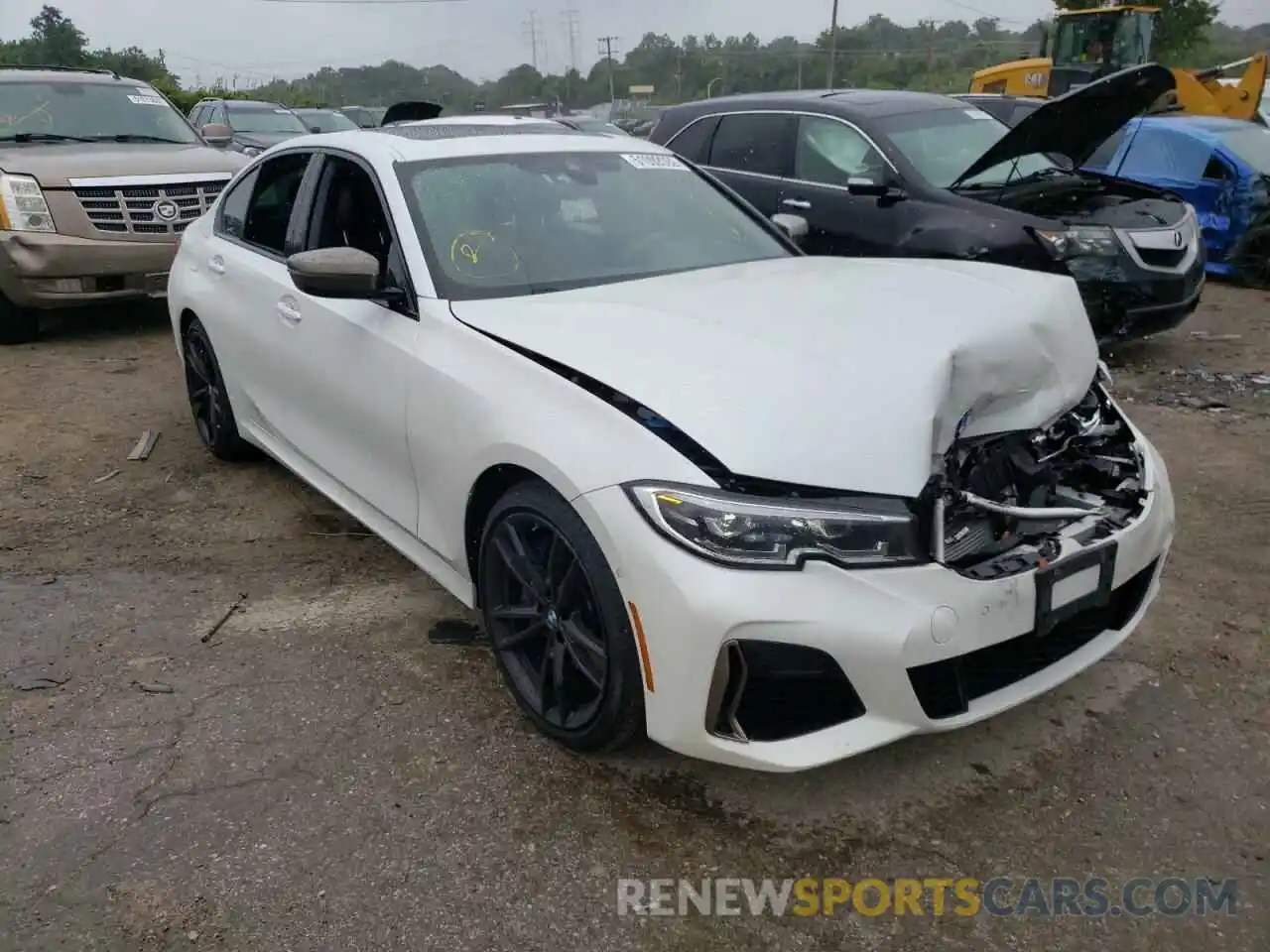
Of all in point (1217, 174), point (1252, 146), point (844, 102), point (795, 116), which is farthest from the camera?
point (1252, 146)

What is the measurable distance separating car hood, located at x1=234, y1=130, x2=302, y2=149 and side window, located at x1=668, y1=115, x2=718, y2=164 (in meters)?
7.99

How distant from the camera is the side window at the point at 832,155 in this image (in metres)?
6.75

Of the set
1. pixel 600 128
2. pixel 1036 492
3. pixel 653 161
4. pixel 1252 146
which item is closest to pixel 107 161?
pixel 600 128

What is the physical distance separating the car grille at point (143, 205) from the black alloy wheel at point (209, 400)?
2.91m

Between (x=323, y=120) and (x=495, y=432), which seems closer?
(x=495, y=432)

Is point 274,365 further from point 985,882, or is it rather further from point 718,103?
point 718,103

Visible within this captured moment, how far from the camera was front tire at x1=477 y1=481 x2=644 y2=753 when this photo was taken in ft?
8.20

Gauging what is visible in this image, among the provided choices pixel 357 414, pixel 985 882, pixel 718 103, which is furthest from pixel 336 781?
pixel 718 103

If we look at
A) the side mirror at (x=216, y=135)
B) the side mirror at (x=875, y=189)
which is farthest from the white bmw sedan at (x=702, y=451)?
the side mirror at (x=216, y=135)

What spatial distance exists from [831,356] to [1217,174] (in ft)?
27.2

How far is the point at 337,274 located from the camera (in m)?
3.11

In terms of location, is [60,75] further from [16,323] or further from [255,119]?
[255,119]

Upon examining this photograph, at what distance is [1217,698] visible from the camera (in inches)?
119

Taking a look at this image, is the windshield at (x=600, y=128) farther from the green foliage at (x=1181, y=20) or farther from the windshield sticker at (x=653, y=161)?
the green foliage at (x=1181, y=20)
